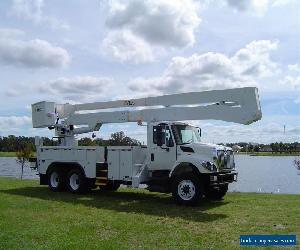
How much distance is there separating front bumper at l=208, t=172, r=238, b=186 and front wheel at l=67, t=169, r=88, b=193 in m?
5.83

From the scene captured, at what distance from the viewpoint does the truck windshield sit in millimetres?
15375

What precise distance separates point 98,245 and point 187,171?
20.4ft

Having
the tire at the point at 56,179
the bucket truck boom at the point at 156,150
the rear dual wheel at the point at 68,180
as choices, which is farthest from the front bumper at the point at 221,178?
the tire at the point at 56,179

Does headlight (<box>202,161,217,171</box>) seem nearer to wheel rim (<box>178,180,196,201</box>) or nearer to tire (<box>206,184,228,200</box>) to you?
wheel rim (<box>178,180,196,201</box>)

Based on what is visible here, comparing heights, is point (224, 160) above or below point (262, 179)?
above

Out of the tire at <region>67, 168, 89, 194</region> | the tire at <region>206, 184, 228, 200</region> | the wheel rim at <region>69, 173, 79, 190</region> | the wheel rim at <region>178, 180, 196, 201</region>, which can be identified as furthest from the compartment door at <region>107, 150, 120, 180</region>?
the tire at <region>206, 184, 228, 200</region>

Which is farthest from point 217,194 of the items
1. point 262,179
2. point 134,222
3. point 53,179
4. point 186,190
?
point 262,179

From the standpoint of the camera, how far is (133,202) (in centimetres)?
1572

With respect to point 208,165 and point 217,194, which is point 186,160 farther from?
point 217,194

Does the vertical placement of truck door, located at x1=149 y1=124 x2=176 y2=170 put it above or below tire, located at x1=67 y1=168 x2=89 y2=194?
above

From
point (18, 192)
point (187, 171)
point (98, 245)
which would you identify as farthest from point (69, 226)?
point (18, 192)

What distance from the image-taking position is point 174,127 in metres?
15.5

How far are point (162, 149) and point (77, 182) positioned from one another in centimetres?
458

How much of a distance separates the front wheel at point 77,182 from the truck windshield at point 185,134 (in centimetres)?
463
